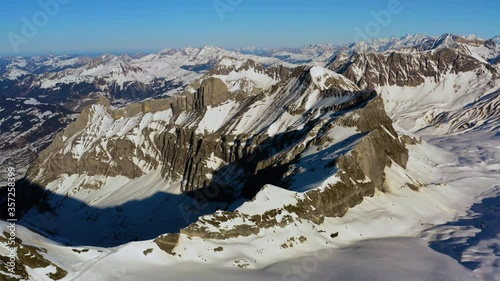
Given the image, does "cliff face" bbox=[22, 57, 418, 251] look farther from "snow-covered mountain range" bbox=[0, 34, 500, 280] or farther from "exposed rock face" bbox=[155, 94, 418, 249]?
"snow-covered mountain range" bbox=[0, 34, 500, 280]

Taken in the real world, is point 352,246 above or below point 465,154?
below

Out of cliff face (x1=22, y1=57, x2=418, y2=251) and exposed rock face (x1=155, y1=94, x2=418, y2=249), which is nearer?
exposed rock face (x1=155, y1=94, x2=418, y2=249)

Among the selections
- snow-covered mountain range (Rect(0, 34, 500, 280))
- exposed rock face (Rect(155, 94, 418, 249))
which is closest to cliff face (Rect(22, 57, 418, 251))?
exposed rock face (Rect(155, 94, 418, 249))

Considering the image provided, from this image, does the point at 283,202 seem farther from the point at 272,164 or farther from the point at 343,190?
the point at 272,164

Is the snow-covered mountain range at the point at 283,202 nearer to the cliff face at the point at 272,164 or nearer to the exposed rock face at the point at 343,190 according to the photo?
the exposed rock face at the point at 343,190

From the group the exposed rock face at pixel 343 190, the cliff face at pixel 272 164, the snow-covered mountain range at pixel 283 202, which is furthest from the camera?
the cliff face at pixel 272 164

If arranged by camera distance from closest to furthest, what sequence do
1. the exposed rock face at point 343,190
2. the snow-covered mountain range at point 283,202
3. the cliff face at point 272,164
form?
the snow-covered mountain range at point 283,202 → the exposed rock face at point 343,190 → the cliff face at point 272,164

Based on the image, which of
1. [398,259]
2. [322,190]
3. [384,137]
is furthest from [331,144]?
[398,259]

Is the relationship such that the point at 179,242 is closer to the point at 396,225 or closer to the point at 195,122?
the point at 396,225

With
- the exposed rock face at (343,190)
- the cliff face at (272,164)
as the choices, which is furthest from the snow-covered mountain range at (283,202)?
the cliff face at (272,164)

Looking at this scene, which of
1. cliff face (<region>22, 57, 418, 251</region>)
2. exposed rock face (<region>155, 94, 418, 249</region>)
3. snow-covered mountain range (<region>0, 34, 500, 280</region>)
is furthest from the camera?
cliff face (<region>22, 57, 418, 251</region>)

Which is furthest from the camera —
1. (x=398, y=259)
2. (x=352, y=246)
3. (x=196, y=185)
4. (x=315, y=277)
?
(x=196, y=185)
